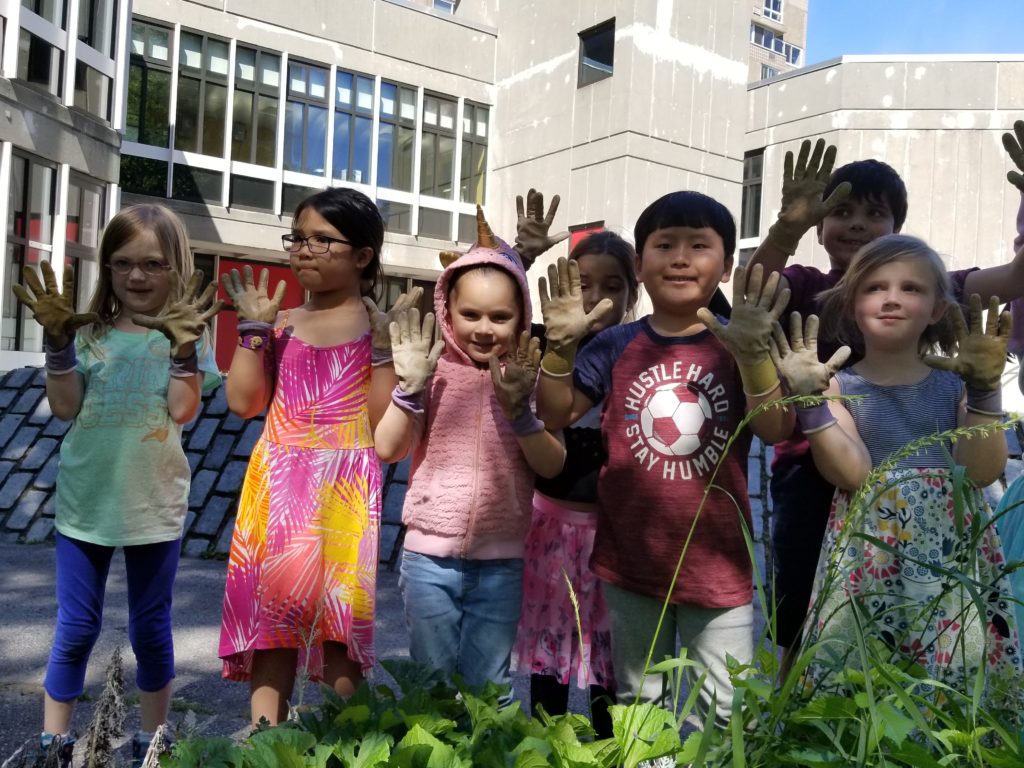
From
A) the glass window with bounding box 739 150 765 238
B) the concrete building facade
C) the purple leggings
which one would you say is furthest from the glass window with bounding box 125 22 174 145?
the purple leggings

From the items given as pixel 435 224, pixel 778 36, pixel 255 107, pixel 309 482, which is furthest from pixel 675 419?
pixel 778 36

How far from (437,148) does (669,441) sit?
18012 millimetres

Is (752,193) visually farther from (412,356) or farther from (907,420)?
(412,356)

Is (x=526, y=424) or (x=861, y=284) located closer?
(x=526, y=424)

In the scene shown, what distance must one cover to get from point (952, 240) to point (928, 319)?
21.0m

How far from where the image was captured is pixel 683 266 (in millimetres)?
2361

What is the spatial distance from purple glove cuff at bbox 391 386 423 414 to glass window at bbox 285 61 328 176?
54.9 feet

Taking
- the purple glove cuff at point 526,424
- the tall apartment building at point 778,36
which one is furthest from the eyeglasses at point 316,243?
the tall apartment building at point 778,36

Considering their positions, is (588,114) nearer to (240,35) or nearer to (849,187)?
(240,35)

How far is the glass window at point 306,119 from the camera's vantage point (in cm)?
1794

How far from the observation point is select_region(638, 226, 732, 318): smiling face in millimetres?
2354

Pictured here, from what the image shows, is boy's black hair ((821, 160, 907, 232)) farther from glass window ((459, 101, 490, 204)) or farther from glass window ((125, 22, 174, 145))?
glass window ((459, 101, 490, 204))

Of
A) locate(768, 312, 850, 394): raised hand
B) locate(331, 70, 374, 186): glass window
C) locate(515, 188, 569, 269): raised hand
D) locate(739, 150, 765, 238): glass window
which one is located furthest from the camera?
locate(739, 150, 765, 238): glass window

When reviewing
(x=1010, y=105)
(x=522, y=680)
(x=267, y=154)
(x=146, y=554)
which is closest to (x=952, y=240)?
(x=1010, y=105)
